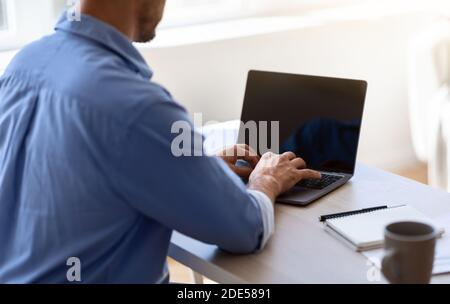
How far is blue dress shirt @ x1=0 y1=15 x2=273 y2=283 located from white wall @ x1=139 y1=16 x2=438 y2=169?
4.62 ft

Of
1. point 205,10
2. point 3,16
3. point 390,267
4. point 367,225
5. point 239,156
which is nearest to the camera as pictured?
point 390,267

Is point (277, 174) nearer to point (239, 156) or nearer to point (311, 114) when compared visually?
point (239, 156)

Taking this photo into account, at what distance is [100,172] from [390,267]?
1.51 feet

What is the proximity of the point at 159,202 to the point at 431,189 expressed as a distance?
66 cm

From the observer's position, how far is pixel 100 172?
122cm

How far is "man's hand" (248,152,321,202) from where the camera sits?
5.01 feet

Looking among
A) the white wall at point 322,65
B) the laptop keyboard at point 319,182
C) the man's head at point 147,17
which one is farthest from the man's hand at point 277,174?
the white wall at point 322,65

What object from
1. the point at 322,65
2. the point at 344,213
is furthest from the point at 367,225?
the point at 322,65

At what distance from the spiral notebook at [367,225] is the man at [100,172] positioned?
0.44 feet

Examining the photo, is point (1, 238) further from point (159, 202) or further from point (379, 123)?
point (379, 123)

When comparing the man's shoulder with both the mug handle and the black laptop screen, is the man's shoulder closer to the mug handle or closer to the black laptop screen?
the mug handle

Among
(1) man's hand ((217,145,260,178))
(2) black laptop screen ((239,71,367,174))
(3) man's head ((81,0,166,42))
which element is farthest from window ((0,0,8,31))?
(3) man's head ((81,0,166,42))

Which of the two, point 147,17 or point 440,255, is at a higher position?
point 147,17

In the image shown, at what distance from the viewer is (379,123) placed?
3424mm
